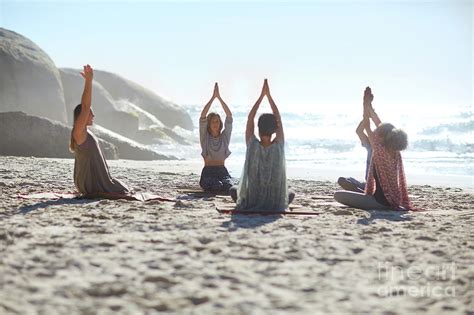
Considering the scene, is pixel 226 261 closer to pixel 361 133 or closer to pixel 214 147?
pixel 361 133

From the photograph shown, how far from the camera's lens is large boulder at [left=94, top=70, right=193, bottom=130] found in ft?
137

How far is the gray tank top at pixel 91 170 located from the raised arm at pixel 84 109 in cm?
13

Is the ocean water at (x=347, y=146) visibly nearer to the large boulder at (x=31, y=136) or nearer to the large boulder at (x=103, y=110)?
the large boulder at (x=103, y=110)

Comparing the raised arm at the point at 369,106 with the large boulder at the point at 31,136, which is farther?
the large boulder at the point at 31,136

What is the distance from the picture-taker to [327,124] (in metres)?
55.2

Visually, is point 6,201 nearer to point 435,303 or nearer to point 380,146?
point 380,146

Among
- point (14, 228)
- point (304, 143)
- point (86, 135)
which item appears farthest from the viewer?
point (304, 143)

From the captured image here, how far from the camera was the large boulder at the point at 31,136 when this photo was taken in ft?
52.6

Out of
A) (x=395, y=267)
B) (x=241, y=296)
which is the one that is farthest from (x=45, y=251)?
(x=395, y=267)

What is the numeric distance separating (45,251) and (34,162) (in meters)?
10.3

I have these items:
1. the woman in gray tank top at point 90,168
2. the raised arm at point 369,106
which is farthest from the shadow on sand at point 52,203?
the raised arm at point 369,106

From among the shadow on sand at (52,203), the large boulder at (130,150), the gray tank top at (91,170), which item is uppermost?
the large boulder at (130,150)

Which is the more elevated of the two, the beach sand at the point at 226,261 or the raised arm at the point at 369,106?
the raised arm at the point at 369,106

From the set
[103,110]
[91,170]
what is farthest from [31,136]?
[103,110]
